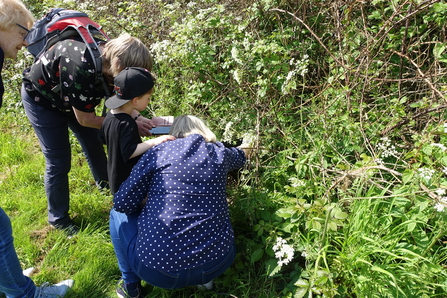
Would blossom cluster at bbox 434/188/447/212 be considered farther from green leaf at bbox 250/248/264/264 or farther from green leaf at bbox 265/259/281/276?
green leaf at bbox 250/248/264/264

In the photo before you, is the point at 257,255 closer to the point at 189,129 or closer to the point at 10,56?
the point at 189,129

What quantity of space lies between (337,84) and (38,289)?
251 cm

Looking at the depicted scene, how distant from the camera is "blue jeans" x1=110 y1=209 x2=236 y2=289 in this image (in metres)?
1.95

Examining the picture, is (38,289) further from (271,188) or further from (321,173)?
(321,173)

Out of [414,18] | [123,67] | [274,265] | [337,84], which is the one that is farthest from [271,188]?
[414,18]

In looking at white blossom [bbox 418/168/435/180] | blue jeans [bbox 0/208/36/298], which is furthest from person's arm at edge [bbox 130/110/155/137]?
white blossom [bbox 418/168/435/180]

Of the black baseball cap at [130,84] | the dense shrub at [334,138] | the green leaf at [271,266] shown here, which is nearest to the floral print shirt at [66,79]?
the black baseball cap at [130,84]

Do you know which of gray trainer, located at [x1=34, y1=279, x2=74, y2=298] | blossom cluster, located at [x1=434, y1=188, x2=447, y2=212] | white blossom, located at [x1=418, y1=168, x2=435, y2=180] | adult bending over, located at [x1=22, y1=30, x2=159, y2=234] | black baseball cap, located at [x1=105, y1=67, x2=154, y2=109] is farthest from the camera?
gray trainer, located at [x1=34, y1=279, x2=74, y2=298]

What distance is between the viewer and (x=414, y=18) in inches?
103

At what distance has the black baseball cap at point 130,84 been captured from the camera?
79.5 inches

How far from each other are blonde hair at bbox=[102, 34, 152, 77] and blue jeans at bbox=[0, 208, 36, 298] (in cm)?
102

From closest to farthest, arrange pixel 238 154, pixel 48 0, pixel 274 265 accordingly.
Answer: pixel 274 265, pixel 238 154, pixel 48 0

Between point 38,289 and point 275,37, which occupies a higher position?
point 275,37

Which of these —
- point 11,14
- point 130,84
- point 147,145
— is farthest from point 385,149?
→ point 11,14
